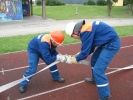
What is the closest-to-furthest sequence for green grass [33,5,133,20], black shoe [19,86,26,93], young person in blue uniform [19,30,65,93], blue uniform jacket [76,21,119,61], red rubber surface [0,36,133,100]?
blue uniform jacket [76,21,119,61], young person in blue uniform [19,30,65,93], red rubber surface [0,36,133,100], black shoe [19,86,26,93], green grass [33,5,133,20]

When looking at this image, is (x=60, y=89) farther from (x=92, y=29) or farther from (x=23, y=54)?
(x=23, y=54)

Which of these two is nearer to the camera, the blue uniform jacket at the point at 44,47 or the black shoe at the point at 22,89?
the blue uniform jacket at the point at 44,47

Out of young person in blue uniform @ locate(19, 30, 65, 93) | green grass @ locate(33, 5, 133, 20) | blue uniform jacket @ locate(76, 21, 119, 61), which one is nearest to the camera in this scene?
blue uniform jacket @ locate(76, 21, 119, 61)

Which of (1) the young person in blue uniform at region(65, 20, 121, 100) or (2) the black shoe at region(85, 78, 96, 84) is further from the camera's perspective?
(2) the black shoe at region(85, 78, 96, 84)

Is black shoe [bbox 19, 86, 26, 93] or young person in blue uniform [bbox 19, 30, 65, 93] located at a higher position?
young person in blue uniform [bbox 19, 30, 65, 93]

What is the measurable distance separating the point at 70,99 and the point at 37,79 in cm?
129

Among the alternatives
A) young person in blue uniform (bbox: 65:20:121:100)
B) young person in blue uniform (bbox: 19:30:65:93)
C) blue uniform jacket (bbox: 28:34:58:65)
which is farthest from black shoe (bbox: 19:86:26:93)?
young person in blue uniform (bbox: 65:20:121:100)

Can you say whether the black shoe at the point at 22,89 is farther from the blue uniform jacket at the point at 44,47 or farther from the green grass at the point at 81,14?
the green grass at the point at 81,14

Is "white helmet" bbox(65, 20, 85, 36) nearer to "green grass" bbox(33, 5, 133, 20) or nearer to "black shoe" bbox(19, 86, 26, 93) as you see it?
"black shoe" bbox(19, 86, 26, 93)

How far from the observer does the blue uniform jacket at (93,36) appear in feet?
12.0

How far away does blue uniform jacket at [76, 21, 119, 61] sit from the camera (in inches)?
144

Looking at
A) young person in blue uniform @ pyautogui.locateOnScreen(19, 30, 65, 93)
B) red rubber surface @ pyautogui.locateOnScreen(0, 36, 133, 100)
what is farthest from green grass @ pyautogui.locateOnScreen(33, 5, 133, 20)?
young person in blue uniform @ pyautogui.locateOnScreen(19, 30, 65, 93)

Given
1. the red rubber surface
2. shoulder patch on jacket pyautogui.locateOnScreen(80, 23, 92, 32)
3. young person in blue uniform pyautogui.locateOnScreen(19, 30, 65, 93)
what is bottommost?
the red rubber surface

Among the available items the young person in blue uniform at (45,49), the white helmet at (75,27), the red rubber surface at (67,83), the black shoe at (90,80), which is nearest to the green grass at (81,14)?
the red rubber surface at (67,83)
